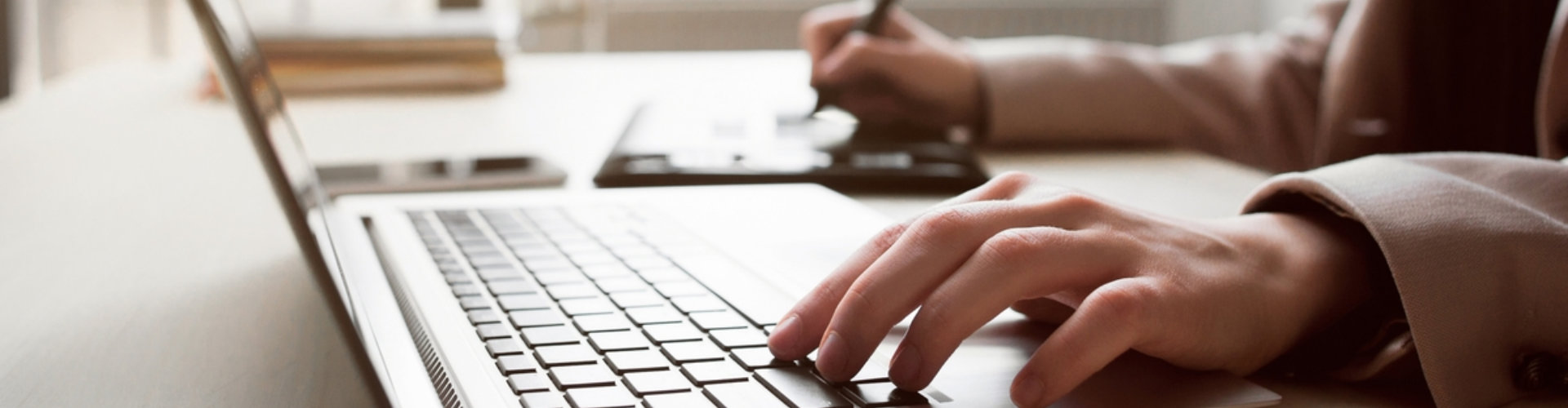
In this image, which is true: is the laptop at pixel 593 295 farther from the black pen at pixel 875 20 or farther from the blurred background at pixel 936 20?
the blurred background at pixel 936 20

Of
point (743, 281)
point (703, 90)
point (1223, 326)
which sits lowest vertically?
point (1223, 326)

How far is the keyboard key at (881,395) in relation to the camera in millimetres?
294

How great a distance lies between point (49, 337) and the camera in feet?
1.31

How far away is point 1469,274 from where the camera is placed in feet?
1.14

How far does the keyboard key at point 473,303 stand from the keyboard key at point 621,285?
0.04 metres

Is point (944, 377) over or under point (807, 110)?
under

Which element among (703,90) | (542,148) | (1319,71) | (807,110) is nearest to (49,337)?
(542,148)

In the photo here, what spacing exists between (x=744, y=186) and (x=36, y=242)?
34 cm

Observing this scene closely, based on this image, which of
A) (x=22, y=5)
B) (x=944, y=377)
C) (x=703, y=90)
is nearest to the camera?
(x=944, y=377)

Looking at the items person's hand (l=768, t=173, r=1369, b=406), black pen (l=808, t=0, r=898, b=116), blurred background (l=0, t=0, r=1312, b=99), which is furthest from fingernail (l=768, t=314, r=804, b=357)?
blurred background (l=0, t=0, r=1312, b=99)

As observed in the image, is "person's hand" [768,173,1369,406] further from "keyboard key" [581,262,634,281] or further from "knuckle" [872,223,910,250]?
"keyboard key" [581,262,634,281]

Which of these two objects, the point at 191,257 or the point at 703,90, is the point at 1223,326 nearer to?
the point at 191,257

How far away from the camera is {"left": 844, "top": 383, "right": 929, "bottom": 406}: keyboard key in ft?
0.96

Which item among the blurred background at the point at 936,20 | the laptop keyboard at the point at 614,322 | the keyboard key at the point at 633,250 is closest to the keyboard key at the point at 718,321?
the laptop keyboard at the point at 614,322
